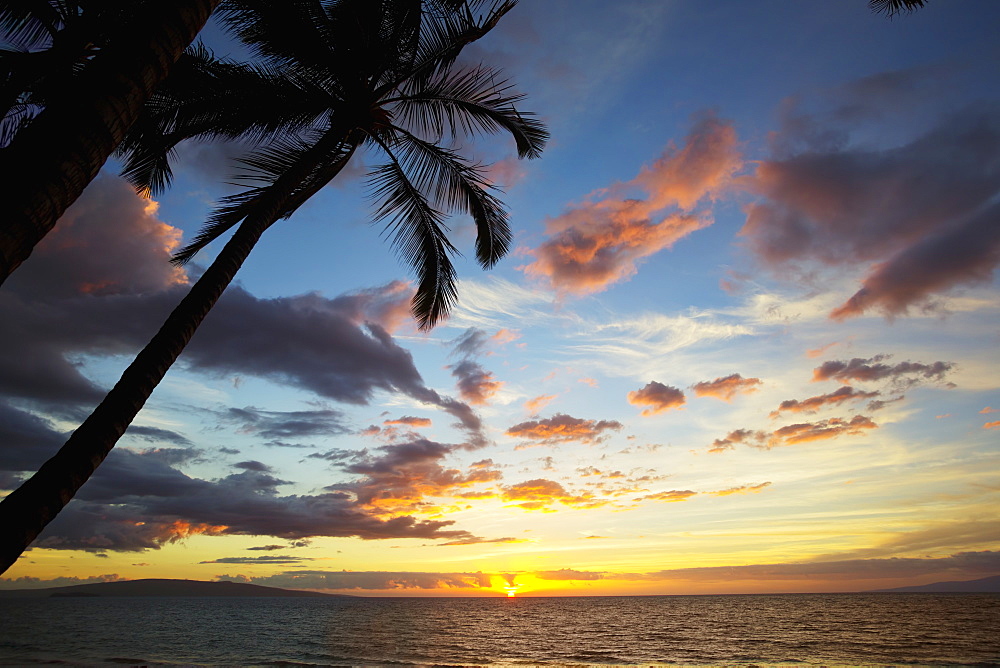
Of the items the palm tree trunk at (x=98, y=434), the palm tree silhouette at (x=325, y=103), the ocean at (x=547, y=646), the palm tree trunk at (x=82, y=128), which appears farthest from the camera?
the ocean at (x=547, y=646)

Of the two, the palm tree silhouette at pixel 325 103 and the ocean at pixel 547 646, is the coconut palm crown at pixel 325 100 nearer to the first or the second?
the palm tree silhouette at pixel 325 103

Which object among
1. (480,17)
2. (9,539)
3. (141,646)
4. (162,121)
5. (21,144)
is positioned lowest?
(141,646)

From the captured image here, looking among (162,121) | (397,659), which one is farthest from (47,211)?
(397,659)

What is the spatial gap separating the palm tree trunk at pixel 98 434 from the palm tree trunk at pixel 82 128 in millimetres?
1541

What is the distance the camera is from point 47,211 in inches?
100

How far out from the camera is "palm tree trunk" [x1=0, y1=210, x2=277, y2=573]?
3.09 metres

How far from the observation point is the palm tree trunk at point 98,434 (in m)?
3.09

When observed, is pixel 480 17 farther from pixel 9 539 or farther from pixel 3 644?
pixel 3 644

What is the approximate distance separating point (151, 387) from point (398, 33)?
6041mm

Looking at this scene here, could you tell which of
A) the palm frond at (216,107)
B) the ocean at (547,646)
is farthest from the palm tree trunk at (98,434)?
the ocean at (547,646)

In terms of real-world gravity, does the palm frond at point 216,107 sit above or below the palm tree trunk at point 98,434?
above

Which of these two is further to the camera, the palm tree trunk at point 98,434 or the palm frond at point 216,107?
the palm frond at point 216,107

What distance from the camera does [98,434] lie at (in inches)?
150

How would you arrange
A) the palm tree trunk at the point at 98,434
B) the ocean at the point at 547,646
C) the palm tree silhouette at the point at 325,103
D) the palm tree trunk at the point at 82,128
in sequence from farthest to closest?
the ocean at the point at 547,646
the palm tree silhouette at the point at 325,103
the palm tree trunk at the point at 98,434
the palm tree trunk at the point at 82,128
